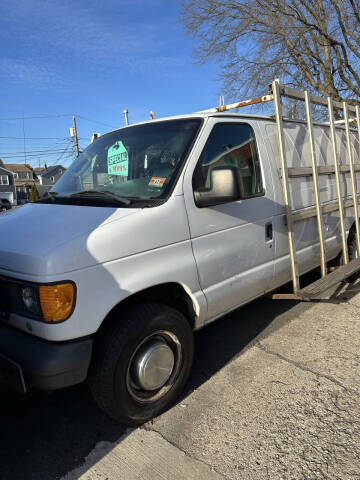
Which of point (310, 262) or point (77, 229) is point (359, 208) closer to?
point (310, 262)

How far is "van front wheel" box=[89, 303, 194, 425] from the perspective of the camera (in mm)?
2199

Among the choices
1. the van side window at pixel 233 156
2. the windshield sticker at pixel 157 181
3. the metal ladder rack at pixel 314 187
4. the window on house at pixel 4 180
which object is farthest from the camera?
the window on house at pixel 4 180

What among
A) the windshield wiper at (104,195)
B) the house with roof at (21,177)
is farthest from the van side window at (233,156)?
the house with roof at (21,177)

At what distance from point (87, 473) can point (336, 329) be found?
2768 millimetres

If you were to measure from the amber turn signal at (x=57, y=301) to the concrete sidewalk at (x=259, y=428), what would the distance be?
99cm

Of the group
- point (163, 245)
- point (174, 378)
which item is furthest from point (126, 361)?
point (163, 245)

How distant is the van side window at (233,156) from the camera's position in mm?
2770

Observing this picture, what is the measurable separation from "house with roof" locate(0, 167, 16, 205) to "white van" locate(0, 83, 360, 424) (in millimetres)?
63123

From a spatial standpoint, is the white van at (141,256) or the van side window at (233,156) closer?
→ the white van at (141,256)

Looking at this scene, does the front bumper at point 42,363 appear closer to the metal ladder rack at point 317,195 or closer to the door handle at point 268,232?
the door handle at point 268,232

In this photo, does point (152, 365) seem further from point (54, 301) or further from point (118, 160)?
point (118, 160)

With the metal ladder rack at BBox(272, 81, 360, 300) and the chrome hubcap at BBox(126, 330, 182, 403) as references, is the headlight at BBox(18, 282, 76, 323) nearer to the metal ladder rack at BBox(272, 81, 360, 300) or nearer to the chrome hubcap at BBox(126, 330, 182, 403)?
the chrome hubcap at BBox(126, 330, 182, 403)

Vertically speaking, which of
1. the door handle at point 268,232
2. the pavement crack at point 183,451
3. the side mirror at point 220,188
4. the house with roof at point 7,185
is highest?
the house with roof at point 7,185

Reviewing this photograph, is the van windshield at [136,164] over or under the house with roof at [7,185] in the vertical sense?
under
